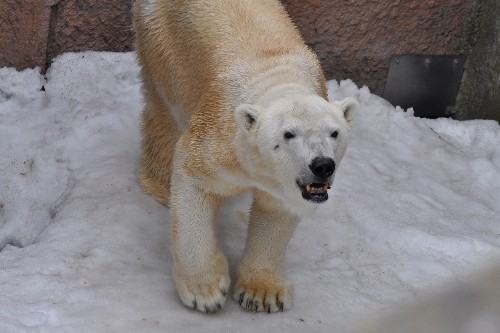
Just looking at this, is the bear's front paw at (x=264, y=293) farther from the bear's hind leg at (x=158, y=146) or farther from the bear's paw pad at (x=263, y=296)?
the bear's hind leg at (x=158, y=146)

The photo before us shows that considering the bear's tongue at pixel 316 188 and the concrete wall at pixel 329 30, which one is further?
the concrete wall at pixel 329 30

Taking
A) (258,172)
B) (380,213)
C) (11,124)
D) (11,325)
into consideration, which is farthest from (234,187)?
(11,124)

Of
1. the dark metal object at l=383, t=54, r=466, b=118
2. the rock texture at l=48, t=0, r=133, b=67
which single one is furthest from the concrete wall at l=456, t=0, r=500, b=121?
the rock texture at l=48, t=0, r=133, b=67

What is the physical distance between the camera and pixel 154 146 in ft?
13.6

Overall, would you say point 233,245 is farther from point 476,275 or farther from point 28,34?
point 28,34

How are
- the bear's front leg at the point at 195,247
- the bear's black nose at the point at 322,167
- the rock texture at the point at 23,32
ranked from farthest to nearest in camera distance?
the rock texture at the point at 23,32 < the bear's front leg at the point at 195,247 < the bear's black nose at the point at 322,167

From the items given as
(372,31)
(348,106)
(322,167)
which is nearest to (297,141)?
(322,167)

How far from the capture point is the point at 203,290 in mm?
3297

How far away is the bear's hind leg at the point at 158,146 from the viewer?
13.2 ft

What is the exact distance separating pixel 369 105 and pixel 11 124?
201cm

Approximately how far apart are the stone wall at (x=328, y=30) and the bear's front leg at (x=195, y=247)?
1.81 meters

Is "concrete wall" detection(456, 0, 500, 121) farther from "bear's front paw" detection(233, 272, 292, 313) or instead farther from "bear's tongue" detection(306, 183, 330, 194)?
"bear's tongue" detection(306, 183, 330, 194)

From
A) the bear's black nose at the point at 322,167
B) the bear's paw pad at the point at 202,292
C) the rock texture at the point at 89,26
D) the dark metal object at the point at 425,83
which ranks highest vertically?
the bear's black nose at the point at 322,167

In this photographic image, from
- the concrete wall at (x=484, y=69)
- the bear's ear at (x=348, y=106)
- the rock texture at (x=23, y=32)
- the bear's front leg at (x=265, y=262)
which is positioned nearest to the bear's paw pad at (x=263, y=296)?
the bear's front leg at (x=265, y=262)
